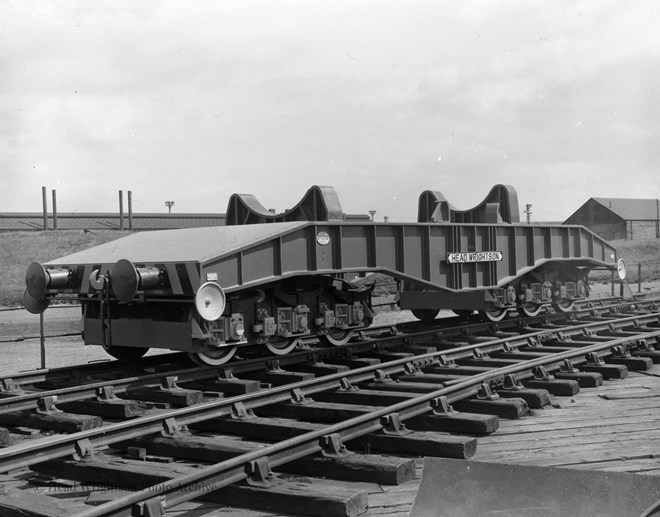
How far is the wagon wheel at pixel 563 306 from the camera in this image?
A: 1466 cm

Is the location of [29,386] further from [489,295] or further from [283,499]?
[489,295]

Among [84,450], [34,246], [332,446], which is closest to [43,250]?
[34,246]

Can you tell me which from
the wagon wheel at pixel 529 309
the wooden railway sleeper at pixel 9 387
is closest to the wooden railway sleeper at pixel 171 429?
the wooden railway sleeper at pixel 9 387

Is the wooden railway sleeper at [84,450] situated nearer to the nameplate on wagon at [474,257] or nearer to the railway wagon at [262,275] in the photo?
the railway wagon at [262,275]

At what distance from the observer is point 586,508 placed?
118 inches

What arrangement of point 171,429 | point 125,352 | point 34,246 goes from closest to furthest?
point 171,429, point 125,352, point 34,246

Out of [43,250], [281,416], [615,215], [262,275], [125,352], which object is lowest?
[281,416]

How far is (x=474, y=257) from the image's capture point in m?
12.1

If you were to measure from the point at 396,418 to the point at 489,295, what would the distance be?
23.8ft

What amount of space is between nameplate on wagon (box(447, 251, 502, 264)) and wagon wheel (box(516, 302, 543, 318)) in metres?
1.62

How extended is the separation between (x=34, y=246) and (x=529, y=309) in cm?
2800

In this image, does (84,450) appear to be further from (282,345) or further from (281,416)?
(282,345)

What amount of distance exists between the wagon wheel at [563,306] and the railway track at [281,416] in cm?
358

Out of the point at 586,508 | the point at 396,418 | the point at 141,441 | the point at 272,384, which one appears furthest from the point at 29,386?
the point at 586,508
